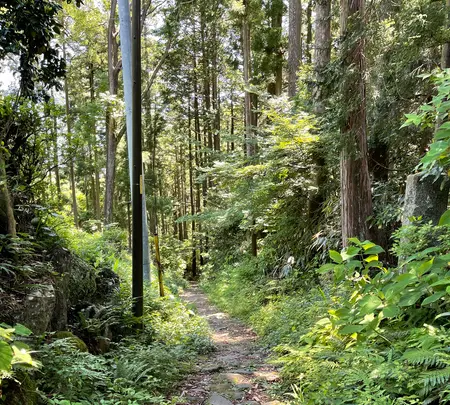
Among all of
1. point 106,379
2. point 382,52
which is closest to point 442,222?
point 106,379

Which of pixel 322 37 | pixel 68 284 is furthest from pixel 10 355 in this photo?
pixel 322 37

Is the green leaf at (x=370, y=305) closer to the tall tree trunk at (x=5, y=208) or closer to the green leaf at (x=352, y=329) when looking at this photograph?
the green leaf at (x=352, y=329)

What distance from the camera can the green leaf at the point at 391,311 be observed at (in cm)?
263

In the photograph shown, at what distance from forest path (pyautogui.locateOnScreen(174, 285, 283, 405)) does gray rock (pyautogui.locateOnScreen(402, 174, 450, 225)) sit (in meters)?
2.53

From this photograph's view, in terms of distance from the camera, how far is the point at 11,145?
466cm

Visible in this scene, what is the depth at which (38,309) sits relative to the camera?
133 inches

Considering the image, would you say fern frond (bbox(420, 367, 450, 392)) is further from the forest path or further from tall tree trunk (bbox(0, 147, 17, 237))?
tall tree trunk (bbox(0, 147, 17, 237))

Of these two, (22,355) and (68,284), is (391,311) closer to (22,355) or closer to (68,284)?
(22,355)

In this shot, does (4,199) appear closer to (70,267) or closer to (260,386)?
(70,267)

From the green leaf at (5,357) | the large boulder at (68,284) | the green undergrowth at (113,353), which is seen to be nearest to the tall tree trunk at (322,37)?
the green undergrowth at (113,353)

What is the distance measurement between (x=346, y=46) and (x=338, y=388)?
15.2ft

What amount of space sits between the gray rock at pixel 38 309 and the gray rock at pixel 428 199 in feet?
13.2

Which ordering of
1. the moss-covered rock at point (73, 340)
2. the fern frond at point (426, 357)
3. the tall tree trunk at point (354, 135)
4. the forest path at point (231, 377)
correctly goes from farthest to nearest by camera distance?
the tall tree trunk at point (354, 135) < the moss-covered rock at point (73, 340) < the forest path at point (231, 377) < the fern frond at point (426, 357)

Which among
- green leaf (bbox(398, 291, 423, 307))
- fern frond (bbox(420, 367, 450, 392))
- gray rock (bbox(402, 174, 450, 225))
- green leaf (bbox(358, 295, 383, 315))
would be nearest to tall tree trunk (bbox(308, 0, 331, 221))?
gray rock (bbox(402, 174, 450, 225))
